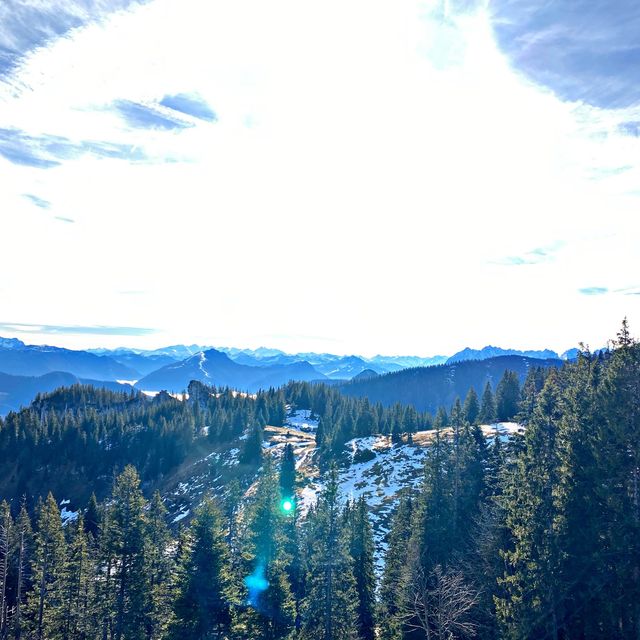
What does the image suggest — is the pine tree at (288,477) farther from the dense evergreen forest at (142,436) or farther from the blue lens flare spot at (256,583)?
the dense evergreen forest at (142,436)

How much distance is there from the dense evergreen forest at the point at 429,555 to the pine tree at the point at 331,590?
0.09 metres

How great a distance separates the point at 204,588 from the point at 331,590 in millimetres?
9063

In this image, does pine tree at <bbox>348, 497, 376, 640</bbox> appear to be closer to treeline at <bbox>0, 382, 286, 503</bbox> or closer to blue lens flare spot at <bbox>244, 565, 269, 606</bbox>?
blue lens flare spot at <bbox>244, 565, 269, 606</bbox>

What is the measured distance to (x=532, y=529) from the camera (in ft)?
82.6

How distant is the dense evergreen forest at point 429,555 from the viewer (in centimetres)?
2233

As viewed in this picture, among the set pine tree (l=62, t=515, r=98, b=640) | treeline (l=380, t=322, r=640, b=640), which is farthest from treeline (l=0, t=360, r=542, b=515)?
treeline (l=380, t=322, r=640, b=640)

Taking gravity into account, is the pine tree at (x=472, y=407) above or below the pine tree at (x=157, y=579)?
above

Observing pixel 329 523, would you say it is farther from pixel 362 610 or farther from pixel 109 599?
pixel 109 599

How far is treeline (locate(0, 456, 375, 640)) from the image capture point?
29938 mm

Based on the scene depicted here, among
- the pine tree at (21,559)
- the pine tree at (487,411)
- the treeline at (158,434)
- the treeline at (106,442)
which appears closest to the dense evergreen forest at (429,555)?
the pine tree at (21,559)

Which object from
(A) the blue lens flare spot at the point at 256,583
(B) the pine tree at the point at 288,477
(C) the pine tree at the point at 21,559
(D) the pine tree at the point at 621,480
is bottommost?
(C) the pine tree at the point at 21,559

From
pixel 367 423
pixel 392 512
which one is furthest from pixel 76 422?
pixel 392 512

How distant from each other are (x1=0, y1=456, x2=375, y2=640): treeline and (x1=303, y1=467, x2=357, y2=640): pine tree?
0.07 meters

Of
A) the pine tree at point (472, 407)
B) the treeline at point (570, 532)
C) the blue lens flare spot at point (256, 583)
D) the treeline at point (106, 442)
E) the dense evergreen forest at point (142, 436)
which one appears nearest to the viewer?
the treeline at point (570, 532)
